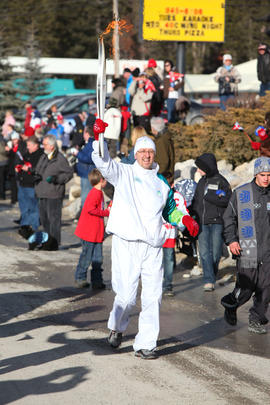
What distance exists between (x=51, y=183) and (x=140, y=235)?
615 centimetres

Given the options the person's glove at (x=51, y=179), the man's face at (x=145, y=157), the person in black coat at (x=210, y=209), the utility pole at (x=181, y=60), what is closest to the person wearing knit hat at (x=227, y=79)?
the utility pole at (x=181, y=60)

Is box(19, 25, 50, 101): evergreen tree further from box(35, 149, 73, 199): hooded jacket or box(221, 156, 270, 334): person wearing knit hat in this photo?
box(221, 156, 270, 334): person wearing knit hat

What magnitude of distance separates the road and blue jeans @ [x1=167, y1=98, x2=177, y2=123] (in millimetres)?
9308

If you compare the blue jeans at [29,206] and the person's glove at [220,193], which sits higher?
the person's glove at [220,193]

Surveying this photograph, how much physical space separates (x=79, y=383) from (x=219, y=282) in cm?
527

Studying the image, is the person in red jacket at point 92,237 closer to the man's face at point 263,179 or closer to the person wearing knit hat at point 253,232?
the person wearing knit hat at point 253,232

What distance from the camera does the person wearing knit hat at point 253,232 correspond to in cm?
827

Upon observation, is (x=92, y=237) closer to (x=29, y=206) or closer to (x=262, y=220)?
(x=262, y=220)

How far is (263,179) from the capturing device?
8227 millimetres

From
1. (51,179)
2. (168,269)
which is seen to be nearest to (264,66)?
(51,179)

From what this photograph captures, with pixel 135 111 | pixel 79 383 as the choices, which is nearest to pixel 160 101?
pixel 135 111

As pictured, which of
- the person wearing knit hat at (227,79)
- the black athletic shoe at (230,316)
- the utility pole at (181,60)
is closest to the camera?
the black athletic shoe at (230,316)

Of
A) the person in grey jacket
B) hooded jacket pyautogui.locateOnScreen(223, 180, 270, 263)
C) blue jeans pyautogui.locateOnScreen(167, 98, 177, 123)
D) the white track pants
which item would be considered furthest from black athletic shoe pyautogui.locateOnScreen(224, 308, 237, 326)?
blue jeans pyautogui.locateOnScreen(167, 98, 177, 123)

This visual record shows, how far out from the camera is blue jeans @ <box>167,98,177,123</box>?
65.6 feet
